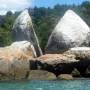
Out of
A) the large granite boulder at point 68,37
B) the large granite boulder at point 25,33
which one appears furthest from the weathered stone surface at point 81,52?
the large granite boulder at point 25,33

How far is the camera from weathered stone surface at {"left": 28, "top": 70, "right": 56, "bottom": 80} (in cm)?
3717

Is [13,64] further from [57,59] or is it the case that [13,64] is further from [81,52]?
[81,52]

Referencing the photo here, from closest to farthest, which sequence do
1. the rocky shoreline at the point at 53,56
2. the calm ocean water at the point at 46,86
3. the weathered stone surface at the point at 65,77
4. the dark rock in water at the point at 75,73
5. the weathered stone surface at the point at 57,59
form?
the calm ocean water at the point at 46,86 < the weathered stone surface at the point at 65,77 < the rocky shoreline at the point at 53,56 < the weathered stone surface at the point at 57,59 < the dark rock in water at the point at 75,73

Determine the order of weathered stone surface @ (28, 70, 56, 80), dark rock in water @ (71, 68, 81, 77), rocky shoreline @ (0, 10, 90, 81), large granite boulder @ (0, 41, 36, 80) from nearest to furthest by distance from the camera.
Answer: weathered stone surface @ (28, 70, 56, 80) → large granite boulder @ (0, 41, 36, 80) → rocky shoreline @ (0, 10, 90, 81) → dark rock in water @ (71, 68, 81, 77)

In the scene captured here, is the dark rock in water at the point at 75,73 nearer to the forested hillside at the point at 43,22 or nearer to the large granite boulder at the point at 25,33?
the large granite boulder at the point at 25,33

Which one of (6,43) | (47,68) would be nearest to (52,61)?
(47,68)

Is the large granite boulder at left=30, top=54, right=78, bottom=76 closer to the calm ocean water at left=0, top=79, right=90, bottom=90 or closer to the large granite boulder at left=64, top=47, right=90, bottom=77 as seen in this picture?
the large granite boulder at left=64, top=47, right=90, bottom=77

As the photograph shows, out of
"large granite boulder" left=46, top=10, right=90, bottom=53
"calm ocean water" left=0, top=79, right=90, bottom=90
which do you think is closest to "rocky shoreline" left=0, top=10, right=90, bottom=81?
"large granite boulder" left=46, top=10, right=90, bottom=53

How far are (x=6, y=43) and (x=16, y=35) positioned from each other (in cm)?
1035

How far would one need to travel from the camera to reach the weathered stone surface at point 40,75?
122 feet

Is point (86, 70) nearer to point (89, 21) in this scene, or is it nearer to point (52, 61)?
point (52, 61)

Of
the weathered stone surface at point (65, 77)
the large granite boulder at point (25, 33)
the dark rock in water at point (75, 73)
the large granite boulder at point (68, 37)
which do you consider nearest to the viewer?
the weathered stone surface at point (65, 77)

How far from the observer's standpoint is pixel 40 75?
1474 inches

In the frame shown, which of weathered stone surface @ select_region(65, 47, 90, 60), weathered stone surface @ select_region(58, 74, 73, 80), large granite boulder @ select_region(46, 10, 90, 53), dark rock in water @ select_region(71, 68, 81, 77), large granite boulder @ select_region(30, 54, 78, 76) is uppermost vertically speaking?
Answer: large granite boulder @ select_region(46, 10, 90, 53)
